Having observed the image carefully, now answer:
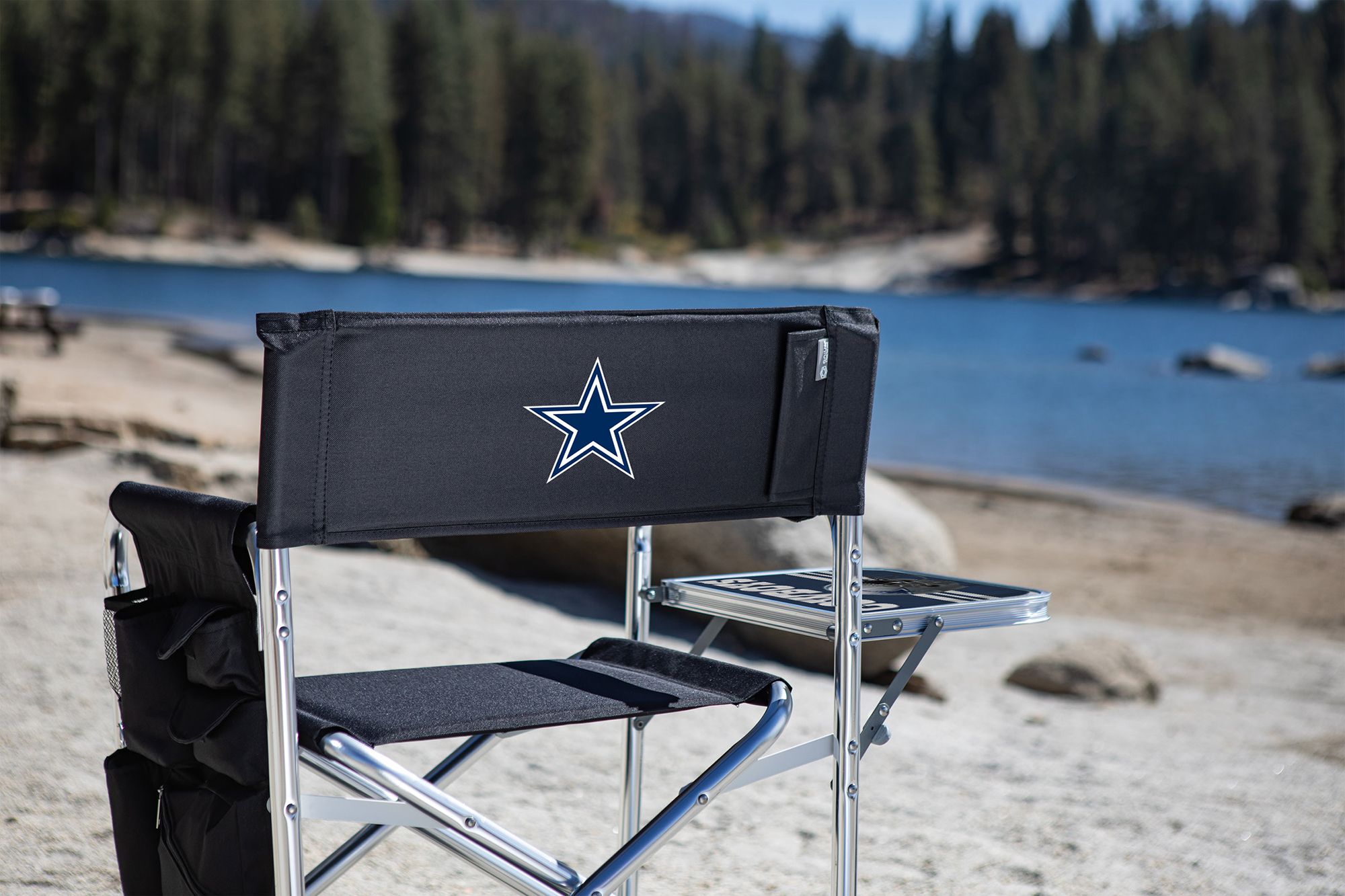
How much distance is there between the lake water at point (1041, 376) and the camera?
53.8ft

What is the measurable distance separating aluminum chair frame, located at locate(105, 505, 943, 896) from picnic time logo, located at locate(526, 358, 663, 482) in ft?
1.10

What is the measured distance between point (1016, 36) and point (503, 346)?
10644 cm

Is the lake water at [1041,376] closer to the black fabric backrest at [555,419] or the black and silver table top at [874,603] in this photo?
the black and silver table top at [874,603]

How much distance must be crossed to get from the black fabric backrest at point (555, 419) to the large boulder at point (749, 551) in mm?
3301

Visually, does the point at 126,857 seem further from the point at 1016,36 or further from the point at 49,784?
the point at 1016,36

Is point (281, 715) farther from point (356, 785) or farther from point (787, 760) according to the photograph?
point (787, 760)

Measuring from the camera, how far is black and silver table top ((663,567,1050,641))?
1.93 metres

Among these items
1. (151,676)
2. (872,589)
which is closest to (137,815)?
(151,676)

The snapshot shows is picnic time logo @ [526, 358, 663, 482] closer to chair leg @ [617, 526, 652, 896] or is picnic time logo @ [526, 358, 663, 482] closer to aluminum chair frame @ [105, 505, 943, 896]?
aluminum chair frame @ [105, 505, 943, 896]

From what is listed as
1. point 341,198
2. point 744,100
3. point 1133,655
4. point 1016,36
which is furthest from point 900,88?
point 1133,655

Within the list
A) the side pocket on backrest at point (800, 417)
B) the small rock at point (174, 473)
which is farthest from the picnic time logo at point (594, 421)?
the small rock at point (174, 473)

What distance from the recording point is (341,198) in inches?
2665

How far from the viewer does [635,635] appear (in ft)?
7.63

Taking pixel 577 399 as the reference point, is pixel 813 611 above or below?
below
